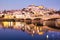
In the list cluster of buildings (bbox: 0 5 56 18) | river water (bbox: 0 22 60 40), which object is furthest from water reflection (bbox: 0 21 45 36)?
cluster of buildings (bbox: 0 5 56 18)

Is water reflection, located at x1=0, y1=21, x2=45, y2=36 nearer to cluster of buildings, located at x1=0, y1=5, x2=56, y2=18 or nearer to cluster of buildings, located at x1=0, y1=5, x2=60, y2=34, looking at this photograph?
cluster of buildings, located at x1=0, y1=5, x2=60, y2=34

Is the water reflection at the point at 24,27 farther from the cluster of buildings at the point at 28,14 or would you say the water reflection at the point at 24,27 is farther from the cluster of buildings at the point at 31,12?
the cluster of buildings at the point at 31,12

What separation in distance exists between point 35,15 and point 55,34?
525 mm

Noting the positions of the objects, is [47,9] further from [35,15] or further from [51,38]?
[51,38]

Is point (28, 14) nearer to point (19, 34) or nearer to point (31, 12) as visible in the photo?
point (31, 12)

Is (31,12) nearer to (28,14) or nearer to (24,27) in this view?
(28,14)

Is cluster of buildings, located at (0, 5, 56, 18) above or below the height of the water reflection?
above

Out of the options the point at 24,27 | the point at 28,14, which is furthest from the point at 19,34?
the point at 28,14

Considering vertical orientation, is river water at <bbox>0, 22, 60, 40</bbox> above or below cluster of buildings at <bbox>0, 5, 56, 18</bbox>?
below

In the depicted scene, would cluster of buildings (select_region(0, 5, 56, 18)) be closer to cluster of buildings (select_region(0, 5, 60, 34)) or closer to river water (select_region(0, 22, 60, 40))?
cluster of buildings (select_region(0, 5, 60, 34))

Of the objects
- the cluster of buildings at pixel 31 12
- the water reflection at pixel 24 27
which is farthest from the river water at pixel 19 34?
the cluster of buildings at pixel 31 12

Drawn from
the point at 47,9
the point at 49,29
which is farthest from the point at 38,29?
the point at 47,9

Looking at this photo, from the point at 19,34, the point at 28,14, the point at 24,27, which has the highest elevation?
the point at 28,14

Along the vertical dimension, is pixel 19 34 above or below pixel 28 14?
below
